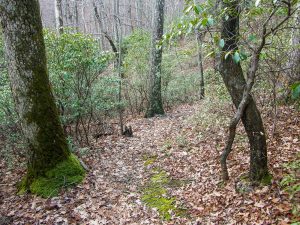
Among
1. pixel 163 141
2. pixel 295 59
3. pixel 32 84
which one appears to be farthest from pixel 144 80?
pixel 32 84

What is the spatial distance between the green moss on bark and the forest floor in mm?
155

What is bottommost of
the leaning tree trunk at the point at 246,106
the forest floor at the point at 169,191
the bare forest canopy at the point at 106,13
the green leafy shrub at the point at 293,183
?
the forest floor at the point at 169,191

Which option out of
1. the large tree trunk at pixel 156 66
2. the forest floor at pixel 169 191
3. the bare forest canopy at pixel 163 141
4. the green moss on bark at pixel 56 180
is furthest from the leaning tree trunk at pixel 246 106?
the large tree trunk at pixel 156 66

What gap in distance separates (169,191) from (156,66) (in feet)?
23.0

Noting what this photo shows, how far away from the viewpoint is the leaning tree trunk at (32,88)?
472cm

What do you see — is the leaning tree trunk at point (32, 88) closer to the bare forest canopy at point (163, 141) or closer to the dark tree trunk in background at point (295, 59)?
the bare forest canopy at point (163, 141)

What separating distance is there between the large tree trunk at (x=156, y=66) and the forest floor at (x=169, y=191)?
4.23 m

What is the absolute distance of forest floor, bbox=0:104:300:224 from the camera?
3.99 meters

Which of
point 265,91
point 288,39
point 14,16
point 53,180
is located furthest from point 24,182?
point 288,39

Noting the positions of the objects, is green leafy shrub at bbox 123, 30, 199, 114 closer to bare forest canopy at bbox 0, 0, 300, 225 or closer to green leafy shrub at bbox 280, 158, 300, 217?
bare forest canopy at bbox 0, 0, 300, 225

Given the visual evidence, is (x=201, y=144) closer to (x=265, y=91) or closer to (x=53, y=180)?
(x=265, y=91)

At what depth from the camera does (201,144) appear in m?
6.73

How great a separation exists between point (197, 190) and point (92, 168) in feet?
8.50

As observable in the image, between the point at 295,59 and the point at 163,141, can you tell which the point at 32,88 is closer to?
the point at 163,141
